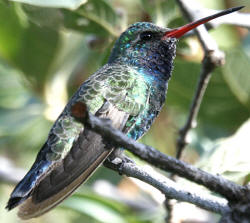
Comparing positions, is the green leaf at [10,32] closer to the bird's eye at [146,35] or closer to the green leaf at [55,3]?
the bird's eye at [146,35]

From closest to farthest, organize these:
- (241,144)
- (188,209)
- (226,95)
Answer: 1. (241,144)
2. (188,209)
3. (226,95)

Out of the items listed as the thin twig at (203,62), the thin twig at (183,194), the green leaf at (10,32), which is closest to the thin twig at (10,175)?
the green leaf at (10,32)

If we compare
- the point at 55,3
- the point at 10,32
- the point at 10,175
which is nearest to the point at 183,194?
the point at 55,3

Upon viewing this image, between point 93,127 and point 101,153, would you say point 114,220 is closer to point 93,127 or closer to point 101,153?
point 101,153

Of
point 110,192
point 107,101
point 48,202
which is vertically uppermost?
point 107,101

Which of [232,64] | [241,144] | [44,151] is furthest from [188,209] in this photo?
[44,151]

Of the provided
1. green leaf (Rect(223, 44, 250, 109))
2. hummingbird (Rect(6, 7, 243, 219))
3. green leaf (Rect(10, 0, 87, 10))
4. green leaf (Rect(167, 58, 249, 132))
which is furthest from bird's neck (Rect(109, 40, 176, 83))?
green leaf (Rect(10, 0, 87, 10))

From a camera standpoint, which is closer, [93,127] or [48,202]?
[93,127]
